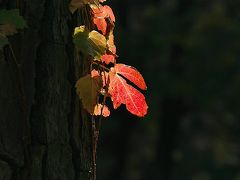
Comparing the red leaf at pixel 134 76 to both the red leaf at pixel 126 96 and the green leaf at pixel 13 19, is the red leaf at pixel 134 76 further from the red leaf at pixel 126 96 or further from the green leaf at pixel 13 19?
the green leaf at pixel 13 19

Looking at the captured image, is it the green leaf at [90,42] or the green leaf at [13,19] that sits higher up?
the green leaf at [13,19]

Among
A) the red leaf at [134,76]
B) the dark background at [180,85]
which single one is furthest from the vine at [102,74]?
the dark background at [180,85]

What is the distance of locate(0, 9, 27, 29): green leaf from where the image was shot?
2.10 meters

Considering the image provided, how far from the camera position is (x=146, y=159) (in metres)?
23.8

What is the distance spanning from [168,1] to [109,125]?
196 inches

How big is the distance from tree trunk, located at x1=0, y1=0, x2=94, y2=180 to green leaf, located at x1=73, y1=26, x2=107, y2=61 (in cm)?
9

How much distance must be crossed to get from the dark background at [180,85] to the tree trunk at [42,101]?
15.7 m

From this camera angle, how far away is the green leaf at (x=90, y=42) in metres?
2.20

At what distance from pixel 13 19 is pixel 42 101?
0.28 meters

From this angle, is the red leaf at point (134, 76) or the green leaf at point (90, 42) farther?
the red leaf at point (134, 76)

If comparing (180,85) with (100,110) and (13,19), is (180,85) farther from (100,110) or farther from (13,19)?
(13,19)

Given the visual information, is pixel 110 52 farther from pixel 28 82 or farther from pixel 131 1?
pixel 131 1

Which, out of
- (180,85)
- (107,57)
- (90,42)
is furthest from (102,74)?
(180,85)

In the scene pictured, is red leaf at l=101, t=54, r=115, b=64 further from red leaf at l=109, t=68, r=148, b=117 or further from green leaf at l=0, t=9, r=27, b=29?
green leaf at l=0, t=9, r=27, b=29
